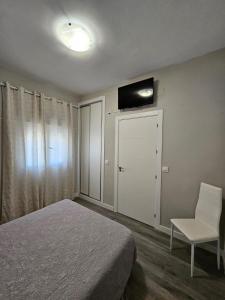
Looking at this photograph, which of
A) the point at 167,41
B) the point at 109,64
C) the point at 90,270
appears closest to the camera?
the point at 90,270

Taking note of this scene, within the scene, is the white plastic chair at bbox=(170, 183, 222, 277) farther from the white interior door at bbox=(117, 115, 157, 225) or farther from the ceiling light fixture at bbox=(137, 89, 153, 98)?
the ceiling light fixture at bbox=(137, 89, 153, 98)

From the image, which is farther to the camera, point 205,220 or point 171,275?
point 205,220

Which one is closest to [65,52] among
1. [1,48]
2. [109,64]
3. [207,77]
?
[109,64]

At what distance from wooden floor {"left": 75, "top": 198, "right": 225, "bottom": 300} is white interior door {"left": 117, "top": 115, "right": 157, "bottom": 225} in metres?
0.62

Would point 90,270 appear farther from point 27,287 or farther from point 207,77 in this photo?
point 207,77

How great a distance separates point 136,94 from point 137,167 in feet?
4.54

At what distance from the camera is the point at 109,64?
225 centimetres

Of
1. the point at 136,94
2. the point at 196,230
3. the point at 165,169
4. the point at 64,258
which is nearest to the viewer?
the point at 64,258

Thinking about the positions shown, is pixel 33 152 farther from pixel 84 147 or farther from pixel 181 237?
pixel 181 237

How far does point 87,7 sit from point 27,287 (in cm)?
223

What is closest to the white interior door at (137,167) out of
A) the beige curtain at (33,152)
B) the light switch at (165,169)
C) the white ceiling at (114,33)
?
the light switch at (165,169)

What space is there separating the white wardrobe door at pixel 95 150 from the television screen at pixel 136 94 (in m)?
0.73

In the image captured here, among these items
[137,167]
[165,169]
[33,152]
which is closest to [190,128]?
[165,169]

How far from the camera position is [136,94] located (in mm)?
2611
